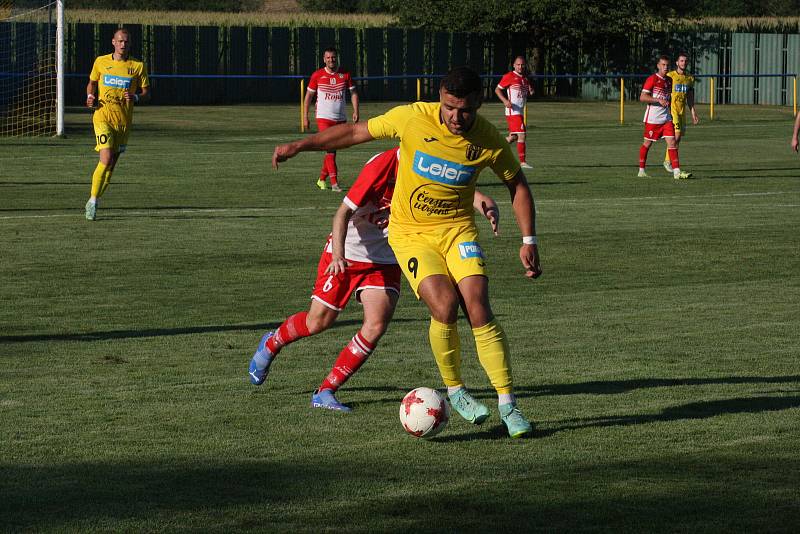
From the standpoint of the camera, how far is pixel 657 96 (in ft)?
81.4

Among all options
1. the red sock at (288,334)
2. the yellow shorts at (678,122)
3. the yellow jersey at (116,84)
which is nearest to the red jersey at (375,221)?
the red sock at (288,334)

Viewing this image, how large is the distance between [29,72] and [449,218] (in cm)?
2753

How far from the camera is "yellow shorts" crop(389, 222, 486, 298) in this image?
7.26 m

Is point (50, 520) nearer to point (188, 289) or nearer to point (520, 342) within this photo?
point (520, 342)

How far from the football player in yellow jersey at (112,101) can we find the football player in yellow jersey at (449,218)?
10661mm

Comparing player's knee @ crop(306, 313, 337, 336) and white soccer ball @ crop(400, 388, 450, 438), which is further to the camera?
player's knee @ crop(306, 313, 337, 336)

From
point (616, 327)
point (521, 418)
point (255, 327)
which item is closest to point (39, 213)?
point (255, 327)

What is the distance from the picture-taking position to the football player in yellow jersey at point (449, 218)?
7215mm

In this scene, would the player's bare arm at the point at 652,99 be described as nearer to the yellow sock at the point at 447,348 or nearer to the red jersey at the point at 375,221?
the red jersey at the point at 375,221

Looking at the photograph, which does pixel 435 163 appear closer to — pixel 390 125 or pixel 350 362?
pixel 390 125

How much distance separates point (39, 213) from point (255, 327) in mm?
8452

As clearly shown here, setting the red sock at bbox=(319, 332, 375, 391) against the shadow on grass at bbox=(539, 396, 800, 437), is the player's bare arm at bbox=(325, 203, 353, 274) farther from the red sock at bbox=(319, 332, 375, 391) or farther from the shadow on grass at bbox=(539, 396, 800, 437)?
the shadow on grass at bbox=(539, 396, 800, 437)

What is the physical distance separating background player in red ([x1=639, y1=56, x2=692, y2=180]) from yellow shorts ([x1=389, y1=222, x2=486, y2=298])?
58.1 feet

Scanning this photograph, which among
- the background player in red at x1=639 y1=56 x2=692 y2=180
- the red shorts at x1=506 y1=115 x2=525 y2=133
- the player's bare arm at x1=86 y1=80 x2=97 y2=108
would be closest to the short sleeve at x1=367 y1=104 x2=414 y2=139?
the player's bare arm at x1=86 y1=80 x2=97 y2=108
